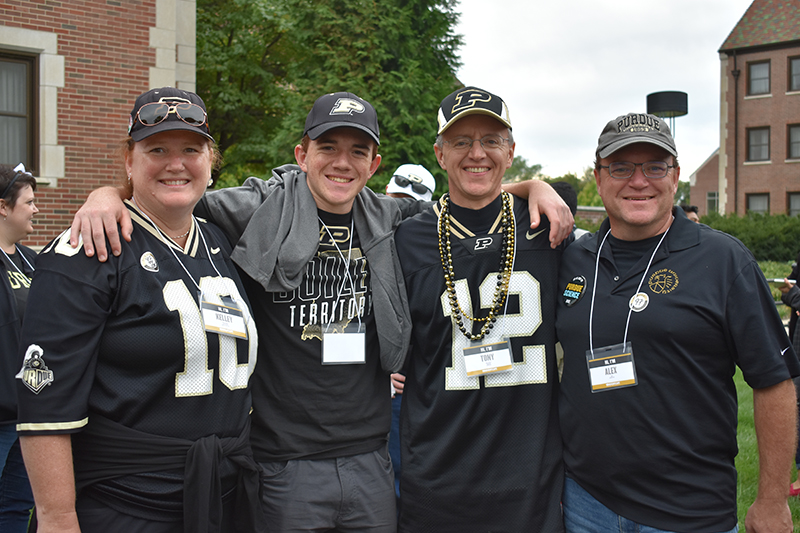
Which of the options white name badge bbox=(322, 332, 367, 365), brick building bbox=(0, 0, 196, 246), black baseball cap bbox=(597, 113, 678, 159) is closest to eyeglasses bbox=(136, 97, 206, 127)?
white name badge bbox=(322, 332, 367, 365)

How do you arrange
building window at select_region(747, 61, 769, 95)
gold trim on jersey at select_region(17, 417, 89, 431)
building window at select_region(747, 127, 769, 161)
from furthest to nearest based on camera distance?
building window at select_region(747, 127, 769, 161) → building window at select_region(747, 61, 769, 95) → gold trim on jersey at select_region(17, 417, 89, 431)

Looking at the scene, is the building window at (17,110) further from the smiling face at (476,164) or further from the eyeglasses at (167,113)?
the smiling face at (476,164)

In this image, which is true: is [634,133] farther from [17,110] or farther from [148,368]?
[17,110]

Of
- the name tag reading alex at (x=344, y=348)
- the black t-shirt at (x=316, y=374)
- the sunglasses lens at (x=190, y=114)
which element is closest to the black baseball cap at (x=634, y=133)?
the black t-shirt at (x=316, y=374)

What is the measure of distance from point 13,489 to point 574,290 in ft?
11.0

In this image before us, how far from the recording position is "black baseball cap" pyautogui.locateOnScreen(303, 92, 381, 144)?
2.75 m

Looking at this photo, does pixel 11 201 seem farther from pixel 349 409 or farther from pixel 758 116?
pixel 758 116

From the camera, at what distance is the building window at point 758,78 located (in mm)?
27328

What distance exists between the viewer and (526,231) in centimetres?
291

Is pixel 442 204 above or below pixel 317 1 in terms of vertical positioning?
below

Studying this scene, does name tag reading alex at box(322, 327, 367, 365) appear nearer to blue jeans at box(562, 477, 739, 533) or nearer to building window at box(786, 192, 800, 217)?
blue jeans at box(562, 477, 739, 533)

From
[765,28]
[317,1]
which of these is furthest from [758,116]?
[317,1]

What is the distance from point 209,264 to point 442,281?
3.46 feet

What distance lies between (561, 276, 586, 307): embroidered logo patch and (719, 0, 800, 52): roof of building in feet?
98.6
